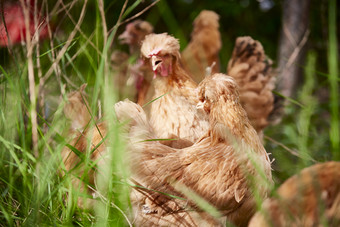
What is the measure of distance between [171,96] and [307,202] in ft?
2.25

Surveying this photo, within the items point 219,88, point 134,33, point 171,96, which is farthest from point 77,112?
point 134,33

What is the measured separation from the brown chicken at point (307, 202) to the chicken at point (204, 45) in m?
1.48

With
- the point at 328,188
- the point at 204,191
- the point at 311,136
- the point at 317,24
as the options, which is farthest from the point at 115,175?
the point at 317,24

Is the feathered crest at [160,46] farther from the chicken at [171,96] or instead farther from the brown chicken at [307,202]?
the brown chicken at [307,202]

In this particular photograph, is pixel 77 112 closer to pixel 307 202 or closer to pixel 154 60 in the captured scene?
pixel 154 60

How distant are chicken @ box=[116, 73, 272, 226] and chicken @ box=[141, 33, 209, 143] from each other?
13 cm

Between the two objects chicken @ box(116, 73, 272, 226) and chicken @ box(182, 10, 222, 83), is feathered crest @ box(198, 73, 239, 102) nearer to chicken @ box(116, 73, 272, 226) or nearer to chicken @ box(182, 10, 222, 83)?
chicken @ box(116, 73, 272, 226)

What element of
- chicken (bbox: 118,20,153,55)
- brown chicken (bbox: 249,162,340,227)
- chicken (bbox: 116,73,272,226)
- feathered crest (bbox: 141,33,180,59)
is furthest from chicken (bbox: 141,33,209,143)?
chicken (bbox: 118,20,153,55)

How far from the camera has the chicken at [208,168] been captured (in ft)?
3.78

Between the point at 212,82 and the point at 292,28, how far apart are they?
2.29 metres

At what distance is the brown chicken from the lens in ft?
3.01

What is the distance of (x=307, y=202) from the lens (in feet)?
3.05

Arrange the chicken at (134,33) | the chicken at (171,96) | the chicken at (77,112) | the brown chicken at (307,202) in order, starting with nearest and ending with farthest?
the brown chicken at (307,202)
the chicken at (171,96)
the chicken at (77,112)
the chicken at (134,33)

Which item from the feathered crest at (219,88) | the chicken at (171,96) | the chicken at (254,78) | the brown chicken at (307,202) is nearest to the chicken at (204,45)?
the chicken at (254,78)
